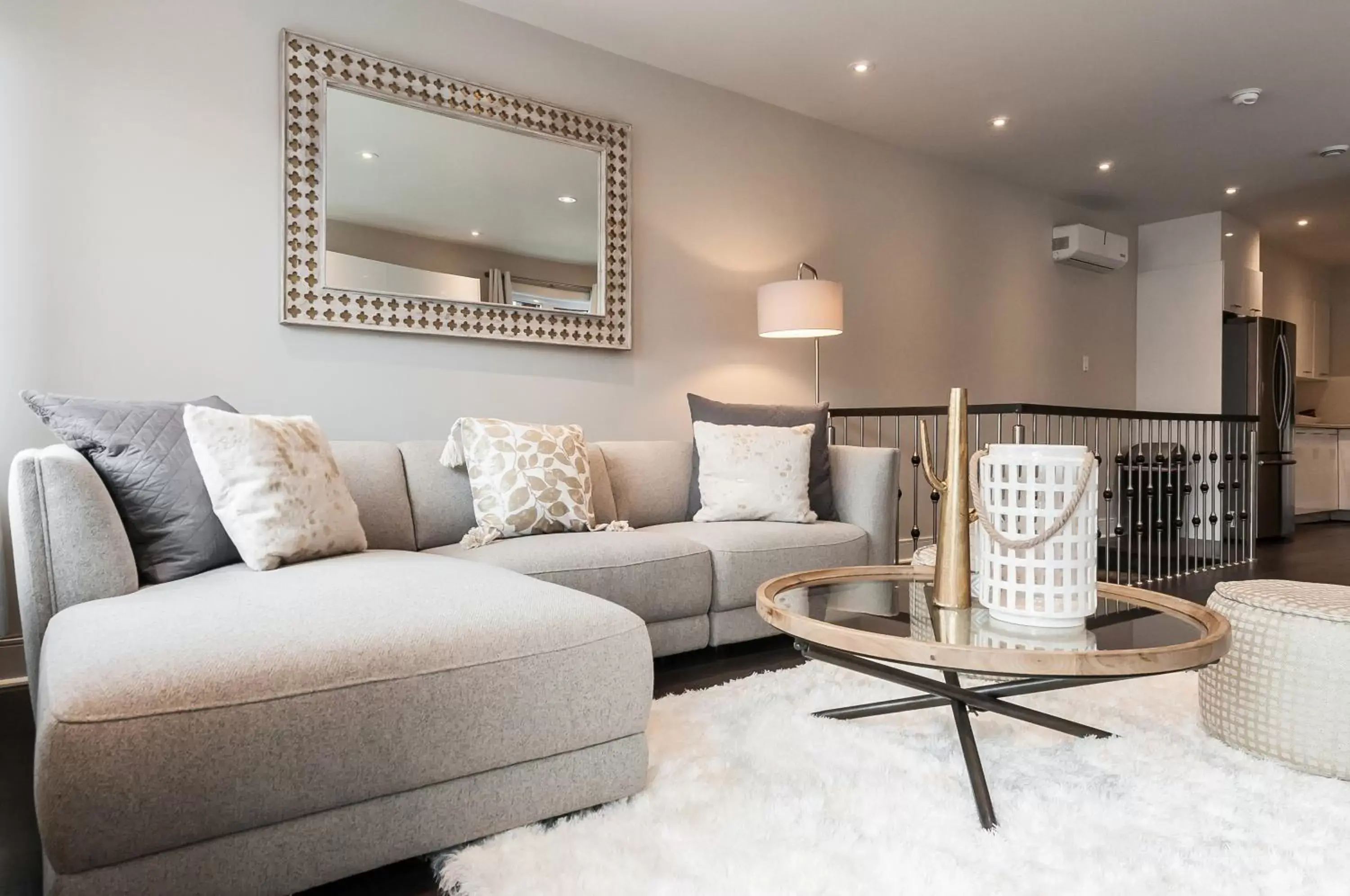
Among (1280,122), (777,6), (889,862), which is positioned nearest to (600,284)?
(777,6)

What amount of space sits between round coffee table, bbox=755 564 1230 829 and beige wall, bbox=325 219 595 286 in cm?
212

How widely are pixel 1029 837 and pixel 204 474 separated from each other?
1.92 meters

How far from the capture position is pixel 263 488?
1.96 meters

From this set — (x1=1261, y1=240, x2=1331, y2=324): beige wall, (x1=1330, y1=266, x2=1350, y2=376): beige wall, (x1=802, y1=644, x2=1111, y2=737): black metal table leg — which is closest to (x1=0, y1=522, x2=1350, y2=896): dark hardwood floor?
(x1=802, y1=644, x2=1111, y2=737): black metal table leg

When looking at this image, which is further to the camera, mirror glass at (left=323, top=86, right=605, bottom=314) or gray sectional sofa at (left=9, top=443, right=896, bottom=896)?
mirror glass at (left=323, top=86, right=605, bottom=314)

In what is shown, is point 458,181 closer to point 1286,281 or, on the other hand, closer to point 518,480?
point 518,480

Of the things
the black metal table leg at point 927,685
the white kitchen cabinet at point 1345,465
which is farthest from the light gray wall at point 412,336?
the white kitchen cabinet at point 1345,465

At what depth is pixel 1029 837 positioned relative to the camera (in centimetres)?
139

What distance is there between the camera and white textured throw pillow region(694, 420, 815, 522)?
312 centimetres

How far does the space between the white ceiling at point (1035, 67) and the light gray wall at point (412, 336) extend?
0.75ft

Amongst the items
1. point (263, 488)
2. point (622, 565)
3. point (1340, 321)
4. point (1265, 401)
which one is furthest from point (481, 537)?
point (1340, 321)

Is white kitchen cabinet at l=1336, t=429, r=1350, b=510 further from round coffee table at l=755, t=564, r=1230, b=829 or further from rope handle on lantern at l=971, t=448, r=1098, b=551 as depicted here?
rope handle on lantern at l=971, t=448, r=1098, b=551

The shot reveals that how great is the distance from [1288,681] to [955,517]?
809 mm

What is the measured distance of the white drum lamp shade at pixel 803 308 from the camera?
12.6 ft
